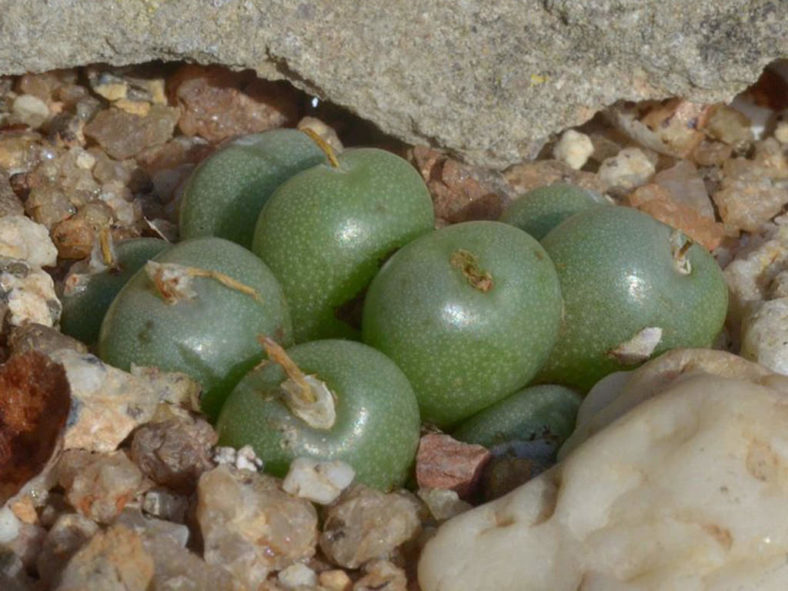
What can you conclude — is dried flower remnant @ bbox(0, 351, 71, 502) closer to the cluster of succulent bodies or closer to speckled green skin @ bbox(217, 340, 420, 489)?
the cluster of succulent bodies

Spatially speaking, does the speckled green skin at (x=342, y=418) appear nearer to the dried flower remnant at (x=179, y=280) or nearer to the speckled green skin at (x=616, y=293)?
the dried flower remnant at (x=179, y=280)

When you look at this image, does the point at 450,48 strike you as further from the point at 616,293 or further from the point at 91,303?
the point at 91,303

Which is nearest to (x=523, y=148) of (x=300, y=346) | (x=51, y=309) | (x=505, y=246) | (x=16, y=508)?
(x=505, y=246)

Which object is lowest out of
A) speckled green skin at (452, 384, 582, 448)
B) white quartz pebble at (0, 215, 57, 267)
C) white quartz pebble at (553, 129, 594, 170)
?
white quartz pebble at (0, 215, 57, 267)

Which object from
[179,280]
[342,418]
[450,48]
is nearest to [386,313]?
[342,418]

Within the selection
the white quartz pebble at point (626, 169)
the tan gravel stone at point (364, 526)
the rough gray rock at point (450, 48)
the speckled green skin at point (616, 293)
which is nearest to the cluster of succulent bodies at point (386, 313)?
the speckled green skin at point (616, 293)

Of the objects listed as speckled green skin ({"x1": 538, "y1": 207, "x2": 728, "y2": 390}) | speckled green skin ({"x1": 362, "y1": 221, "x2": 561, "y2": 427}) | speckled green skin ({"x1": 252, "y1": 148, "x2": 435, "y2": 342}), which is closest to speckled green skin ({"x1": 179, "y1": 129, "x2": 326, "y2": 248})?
speckled green skin ({"x1": 252, "y1": 148, "x2": 435, "y2": 342})
